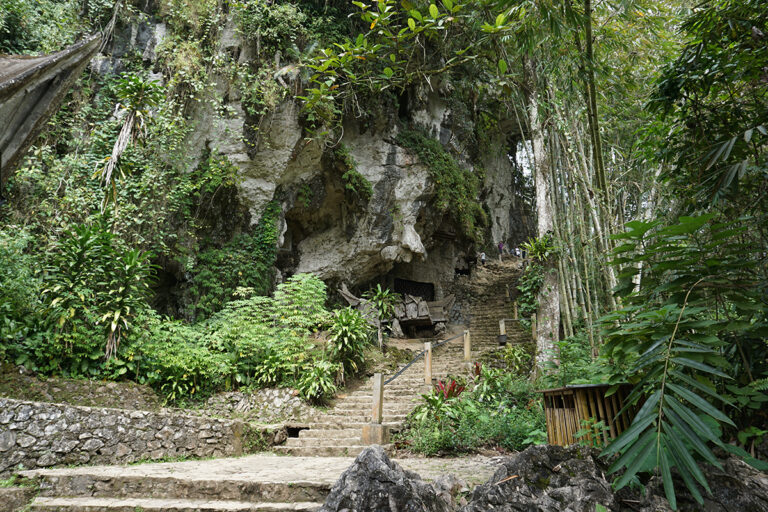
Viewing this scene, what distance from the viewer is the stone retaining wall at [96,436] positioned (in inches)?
147

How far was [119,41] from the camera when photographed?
8961 millimetres

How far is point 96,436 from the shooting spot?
4203 millimetres

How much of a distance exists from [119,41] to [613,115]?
10.4 m

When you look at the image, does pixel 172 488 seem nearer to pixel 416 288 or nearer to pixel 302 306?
pixel 302 306

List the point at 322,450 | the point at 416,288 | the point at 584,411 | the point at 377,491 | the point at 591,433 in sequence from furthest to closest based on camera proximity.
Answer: the point at 416,288 → the point at 322,450 → the point at 584,411 → the point at 591,433 → the point at 377,491

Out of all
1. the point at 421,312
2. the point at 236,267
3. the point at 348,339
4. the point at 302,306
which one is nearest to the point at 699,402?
the point at 348,339

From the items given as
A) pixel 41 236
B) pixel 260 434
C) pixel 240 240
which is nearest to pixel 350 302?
pixel 240 240

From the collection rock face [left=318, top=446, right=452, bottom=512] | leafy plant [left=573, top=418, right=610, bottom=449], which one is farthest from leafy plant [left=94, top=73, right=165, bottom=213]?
leafy plant [left=573, top=418, right=610, bottom=449]

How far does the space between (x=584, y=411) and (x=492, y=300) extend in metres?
12.2

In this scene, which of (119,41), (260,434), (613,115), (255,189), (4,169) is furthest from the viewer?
(255,189)

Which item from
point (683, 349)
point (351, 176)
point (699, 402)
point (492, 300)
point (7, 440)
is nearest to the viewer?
point (699, 402)

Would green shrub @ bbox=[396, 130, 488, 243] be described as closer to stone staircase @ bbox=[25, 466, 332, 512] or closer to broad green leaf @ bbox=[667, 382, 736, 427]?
stone staircase @ bbox=[25, 466, 332, 512]

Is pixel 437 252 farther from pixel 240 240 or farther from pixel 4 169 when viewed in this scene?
pixel 4 169

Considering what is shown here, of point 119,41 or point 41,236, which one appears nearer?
point 41,236
